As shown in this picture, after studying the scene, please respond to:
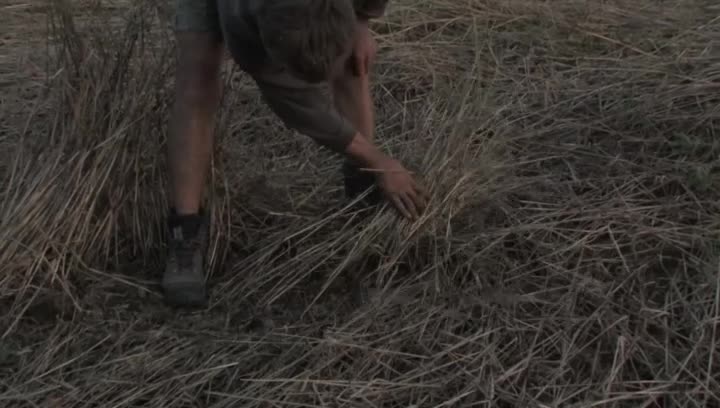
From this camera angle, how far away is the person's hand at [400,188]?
93.2 inches

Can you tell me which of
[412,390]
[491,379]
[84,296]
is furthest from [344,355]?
[84,296]

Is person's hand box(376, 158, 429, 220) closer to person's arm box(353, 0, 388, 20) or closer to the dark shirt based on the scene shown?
the dark shirt

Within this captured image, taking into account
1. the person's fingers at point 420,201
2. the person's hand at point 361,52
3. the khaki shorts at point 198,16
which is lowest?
the person's fingers at point 420,201

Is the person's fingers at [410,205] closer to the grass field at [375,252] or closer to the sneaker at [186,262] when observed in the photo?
the grass field at [375,252]

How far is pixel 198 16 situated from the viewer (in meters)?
2.30

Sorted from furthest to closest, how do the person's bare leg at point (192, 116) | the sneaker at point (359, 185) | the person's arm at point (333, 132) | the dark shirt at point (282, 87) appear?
the sneaker at point (359, 185), the person's bare leg at point (192, 116), the person's arm at point (333, 132), the dark shirt at point (282, 87)

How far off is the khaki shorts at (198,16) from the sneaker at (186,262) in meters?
0.44

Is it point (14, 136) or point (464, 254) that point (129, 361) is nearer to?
point (464, 254)

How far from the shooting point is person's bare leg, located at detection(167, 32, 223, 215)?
2342 millimetres

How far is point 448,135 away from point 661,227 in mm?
562

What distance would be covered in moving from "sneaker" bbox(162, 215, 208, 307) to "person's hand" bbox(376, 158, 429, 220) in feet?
1.45

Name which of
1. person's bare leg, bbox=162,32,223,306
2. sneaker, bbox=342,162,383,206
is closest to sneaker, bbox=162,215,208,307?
person's bare leg, bbox=162,32,223,306

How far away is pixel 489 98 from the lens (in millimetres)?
3010

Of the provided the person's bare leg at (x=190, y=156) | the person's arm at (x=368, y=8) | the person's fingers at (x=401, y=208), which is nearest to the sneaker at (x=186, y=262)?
the person's bare leg at (x=190, y=156)
